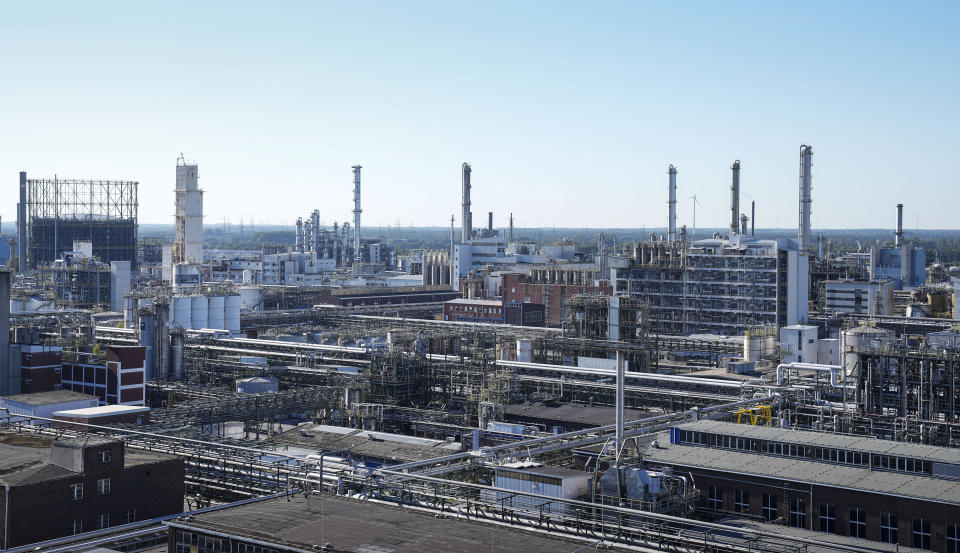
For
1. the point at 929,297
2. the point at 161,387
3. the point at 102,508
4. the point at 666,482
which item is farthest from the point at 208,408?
the point at 929,297

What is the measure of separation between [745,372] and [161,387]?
845 inches

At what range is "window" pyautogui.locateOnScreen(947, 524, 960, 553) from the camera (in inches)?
720

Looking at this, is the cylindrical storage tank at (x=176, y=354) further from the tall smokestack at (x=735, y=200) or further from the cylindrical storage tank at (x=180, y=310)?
the tall smokestack at (x=735, y=200)

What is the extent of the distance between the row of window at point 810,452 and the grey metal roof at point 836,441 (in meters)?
0.09

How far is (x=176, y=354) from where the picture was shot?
39.2 m

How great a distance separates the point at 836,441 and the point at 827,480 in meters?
2.36

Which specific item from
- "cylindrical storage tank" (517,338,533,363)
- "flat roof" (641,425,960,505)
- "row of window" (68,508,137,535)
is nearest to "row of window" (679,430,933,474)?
"flat roof" (641,425,960,505)

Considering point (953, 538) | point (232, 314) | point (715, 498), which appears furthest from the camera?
point (232, 314)

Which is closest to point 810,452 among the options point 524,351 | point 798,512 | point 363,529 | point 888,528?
point 798,512

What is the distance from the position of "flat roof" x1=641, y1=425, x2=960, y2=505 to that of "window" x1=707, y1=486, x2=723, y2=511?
403 millimetres

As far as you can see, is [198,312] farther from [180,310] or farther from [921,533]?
[921,533]

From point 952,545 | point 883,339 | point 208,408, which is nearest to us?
point 952,545

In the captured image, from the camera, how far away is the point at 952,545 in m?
18.4

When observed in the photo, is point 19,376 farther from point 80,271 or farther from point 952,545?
point 80,271
